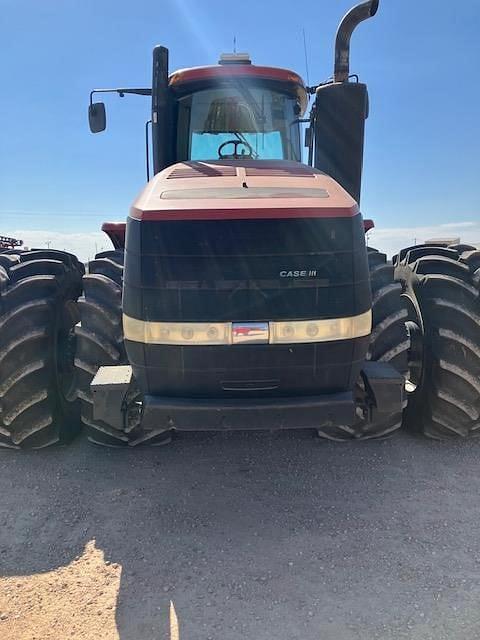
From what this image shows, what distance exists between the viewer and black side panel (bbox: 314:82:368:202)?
354 cm

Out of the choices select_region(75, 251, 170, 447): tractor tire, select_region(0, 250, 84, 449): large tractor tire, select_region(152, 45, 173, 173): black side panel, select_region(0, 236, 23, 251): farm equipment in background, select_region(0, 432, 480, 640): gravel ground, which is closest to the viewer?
select_region(0, 432, 480, 640): gravel ground

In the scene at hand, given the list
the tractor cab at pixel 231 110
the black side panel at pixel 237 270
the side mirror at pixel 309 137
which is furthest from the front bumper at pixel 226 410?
the side mirror at pixel 309 137

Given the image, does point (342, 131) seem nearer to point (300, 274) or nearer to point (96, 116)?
point (300, 274)

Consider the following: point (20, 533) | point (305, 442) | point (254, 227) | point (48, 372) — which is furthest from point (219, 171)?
point (20, 533)

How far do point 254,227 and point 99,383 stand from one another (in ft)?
3.84

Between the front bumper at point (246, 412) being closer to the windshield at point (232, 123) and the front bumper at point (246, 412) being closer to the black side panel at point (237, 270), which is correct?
the black side panel at point (237, 270)

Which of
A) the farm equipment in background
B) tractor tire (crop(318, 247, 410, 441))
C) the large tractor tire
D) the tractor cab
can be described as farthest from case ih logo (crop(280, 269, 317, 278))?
the farm equipment in background

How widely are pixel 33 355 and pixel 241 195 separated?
1832mm

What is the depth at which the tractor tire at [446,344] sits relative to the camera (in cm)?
326

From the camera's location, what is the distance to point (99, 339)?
121 inches

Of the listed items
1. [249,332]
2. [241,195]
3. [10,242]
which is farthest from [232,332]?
[10,242]

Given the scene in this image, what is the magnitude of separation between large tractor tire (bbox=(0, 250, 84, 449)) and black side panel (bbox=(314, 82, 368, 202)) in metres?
2.27

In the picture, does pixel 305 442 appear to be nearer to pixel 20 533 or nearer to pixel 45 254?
pixel 20 533

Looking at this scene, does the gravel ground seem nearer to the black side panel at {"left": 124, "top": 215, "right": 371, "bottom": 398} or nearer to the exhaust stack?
the black side panel at {"left": 124, "top": 215, "right": 371, "bottom": 398}
